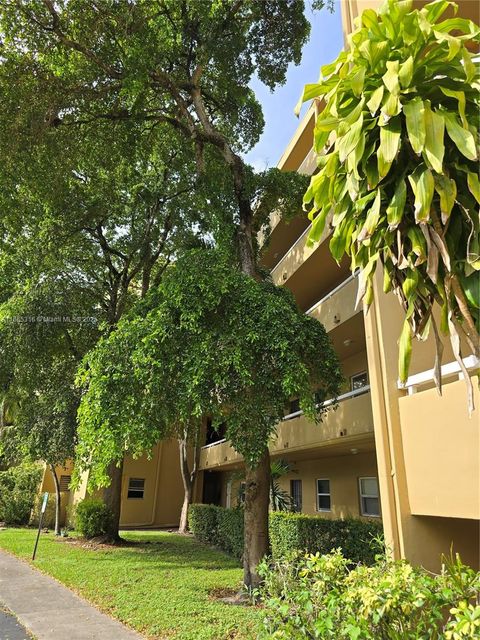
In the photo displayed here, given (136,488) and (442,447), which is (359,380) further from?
(136,488)

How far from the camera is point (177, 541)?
19703 millimetres

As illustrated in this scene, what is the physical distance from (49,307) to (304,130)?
37.6 feet

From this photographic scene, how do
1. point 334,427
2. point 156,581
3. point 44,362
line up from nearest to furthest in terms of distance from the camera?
point 156,581, point 334,427, point 44,362

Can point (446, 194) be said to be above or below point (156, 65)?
below

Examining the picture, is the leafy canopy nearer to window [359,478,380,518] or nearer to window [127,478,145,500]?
window [359,478,380,518]

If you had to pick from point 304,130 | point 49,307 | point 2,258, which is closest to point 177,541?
point 49,307

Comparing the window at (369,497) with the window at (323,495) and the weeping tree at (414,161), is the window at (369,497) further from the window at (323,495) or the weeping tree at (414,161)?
the weeping tree at (414,161)

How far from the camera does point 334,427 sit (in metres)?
12.5

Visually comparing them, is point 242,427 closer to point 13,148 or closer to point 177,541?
point 13,148

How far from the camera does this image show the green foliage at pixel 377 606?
3.43 meters

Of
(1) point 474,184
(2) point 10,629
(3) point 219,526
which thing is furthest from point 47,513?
(1) point 474,184

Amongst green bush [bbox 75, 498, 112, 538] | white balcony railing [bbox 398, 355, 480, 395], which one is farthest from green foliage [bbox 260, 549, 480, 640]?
green bush [bbox 75, 498, 112, 538]

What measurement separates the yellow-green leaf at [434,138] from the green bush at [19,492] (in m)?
26.0

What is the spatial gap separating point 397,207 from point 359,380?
12.8 meters
